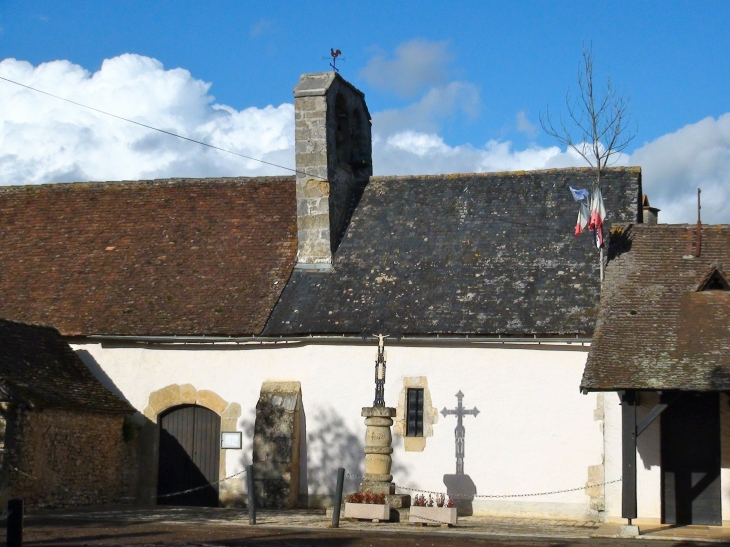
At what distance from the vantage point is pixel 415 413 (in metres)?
19.5

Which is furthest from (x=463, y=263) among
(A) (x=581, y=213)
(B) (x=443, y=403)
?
(B) (x=443, y=403)

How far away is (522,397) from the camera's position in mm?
18859

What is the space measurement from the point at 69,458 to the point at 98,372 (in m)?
2.43

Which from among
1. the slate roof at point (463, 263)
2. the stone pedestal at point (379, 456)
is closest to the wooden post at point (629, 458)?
the slate roof at point (463, 263)

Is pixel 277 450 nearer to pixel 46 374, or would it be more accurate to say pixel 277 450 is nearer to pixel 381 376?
pixel 381 376

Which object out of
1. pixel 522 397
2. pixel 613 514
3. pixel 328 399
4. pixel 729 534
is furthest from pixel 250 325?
pixel 729 534

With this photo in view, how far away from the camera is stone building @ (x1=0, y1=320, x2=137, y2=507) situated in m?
17.8

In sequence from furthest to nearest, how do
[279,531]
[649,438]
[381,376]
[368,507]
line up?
1. [381,376]
2. [649,438]
3. [368,507]
4. [279,531]

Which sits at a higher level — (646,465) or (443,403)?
(443,403)

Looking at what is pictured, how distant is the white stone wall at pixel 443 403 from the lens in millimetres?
18531

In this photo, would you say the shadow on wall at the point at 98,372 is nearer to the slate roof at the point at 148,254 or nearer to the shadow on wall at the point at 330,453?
the slate roof at the point at 148,254

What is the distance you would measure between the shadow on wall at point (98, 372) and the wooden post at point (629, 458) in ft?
32.2

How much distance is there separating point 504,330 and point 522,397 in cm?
122

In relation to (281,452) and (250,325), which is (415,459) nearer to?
(281,452)
